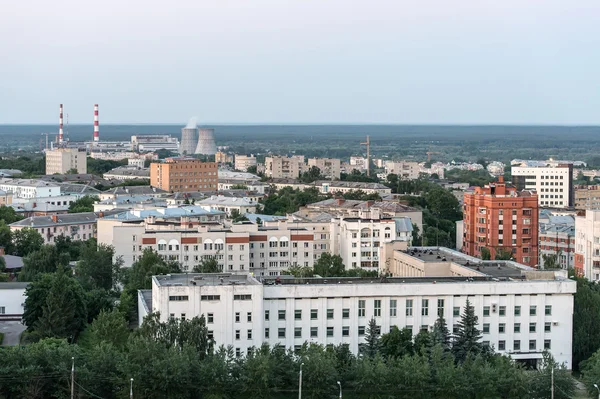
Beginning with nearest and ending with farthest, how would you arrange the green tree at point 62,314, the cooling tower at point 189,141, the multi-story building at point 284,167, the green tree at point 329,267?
1. the green tree at point 62,314
2. the green tree at point 329,267
3. the multi-story building at point 284,167
4. the cooling tower at point 189,141

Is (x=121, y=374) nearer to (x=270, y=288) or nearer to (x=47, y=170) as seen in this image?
(x=270, y=288)

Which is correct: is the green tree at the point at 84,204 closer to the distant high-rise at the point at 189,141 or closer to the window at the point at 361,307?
the window at the point at 361,307

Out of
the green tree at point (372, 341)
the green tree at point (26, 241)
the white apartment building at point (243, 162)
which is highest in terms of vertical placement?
the green tree at point (372, 341)

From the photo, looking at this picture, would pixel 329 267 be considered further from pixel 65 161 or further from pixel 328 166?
pixel 65 161

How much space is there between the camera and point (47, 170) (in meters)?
103

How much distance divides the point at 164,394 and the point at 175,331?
224 cm

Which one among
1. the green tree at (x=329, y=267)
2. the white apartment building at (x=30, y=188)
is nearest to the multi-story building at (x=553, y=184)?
the white apartment building at (x=30, y=188)

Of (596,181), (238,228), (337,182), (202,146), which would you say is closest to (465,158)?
(202,146)

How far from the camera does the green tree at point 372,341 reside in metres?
26.6

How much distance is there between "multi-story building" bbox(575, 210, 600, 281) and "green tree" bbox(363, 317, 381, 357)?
57.4 feet

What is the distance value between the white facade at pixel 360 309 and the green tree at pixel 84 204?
3666 centimetres

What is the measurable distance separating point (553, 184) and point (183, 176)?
80.8 ft

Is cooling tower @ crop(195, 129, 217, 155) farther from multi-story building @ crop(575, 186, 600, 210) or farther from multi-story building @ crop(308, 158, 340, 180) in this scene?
multi-story building @ crop(575, 186, 600, 210)

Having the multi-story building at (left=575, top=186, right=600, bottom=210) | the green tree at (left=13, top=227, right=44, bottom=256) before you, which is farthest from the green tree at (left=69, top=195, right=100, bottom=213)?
the multi-story building at (left=575, top=186, right=600, bottom=210)
